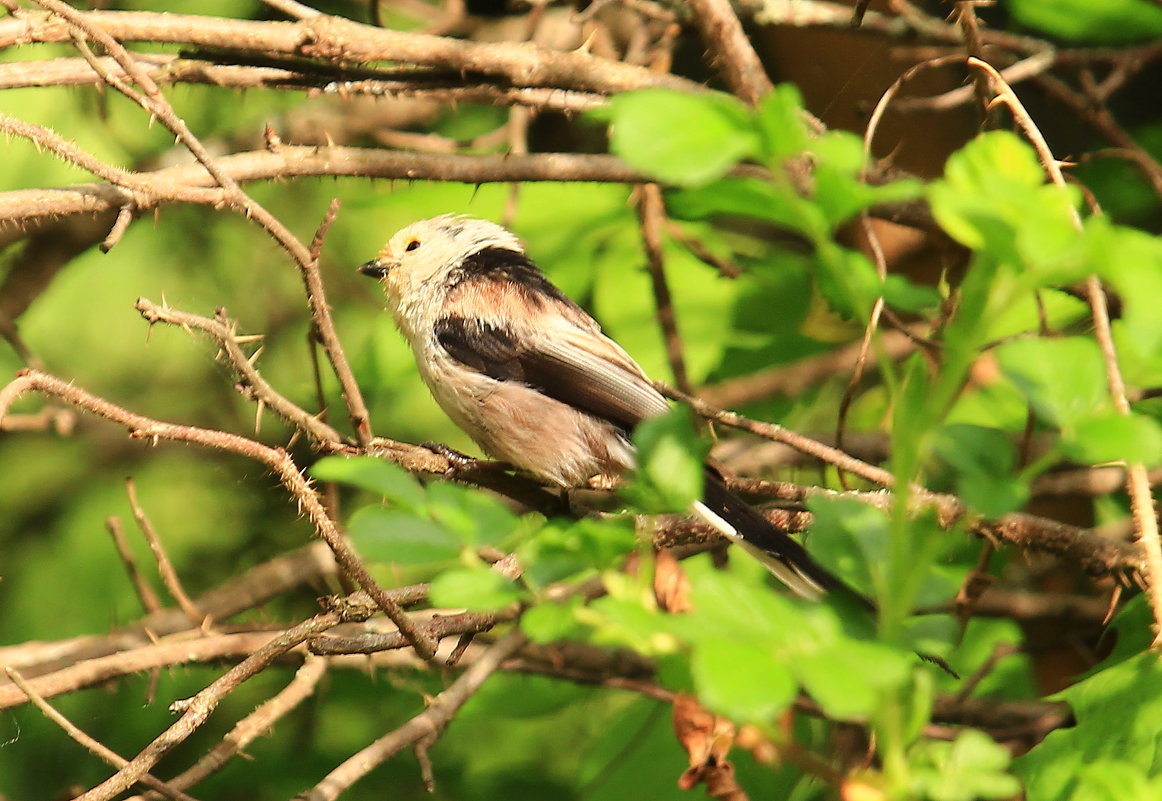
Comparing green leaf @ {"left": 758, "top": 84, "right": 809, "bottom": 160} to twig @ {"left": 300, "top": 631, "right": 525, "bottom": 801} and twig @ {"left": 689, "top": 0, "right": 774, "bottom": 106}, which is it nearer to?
twig @ {"left": 300, "top": 631, "right": 525, "bottom": 801}

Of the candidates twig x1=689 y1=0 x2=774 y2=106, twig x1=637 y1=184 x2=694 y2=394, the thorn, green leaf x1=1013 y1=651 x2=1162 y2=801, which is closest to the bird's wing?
twig x1=637 y1=184 x2=694 y2=394

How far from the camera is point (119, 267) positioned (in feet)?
15.8

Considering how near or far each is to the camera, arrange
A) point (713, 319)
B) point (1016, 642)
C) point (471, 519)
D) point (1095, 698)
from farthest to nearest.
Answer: point (713, 319), point (1016, 642), point (1095, 698), point (471, 519)

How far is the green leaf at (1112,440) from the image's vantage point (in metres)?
1.04

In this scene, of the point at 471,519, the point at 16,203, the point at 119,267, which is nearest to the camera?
the point at 471,519

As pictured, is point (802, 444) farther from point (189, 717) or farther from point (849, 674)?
point (849, 674)

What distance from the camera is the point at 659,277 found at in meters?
3.43

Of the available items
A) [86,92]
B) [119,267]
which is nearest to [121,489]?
[119,267]

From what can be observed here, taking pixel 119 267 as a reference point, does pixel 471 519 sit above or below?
above

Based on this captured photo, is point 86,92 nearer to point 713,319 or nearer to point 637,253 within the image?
point 637,253

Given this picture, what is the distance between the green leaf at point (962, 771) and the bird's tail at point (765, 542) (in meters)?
1.34

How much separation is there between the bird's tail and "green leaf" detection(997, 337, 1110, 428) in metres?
1.48

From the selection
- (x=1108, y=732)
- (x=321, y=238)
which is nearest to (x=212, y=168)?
→ (x=321, y=238)

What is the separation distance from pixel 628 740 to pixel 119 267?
9.76 feet
